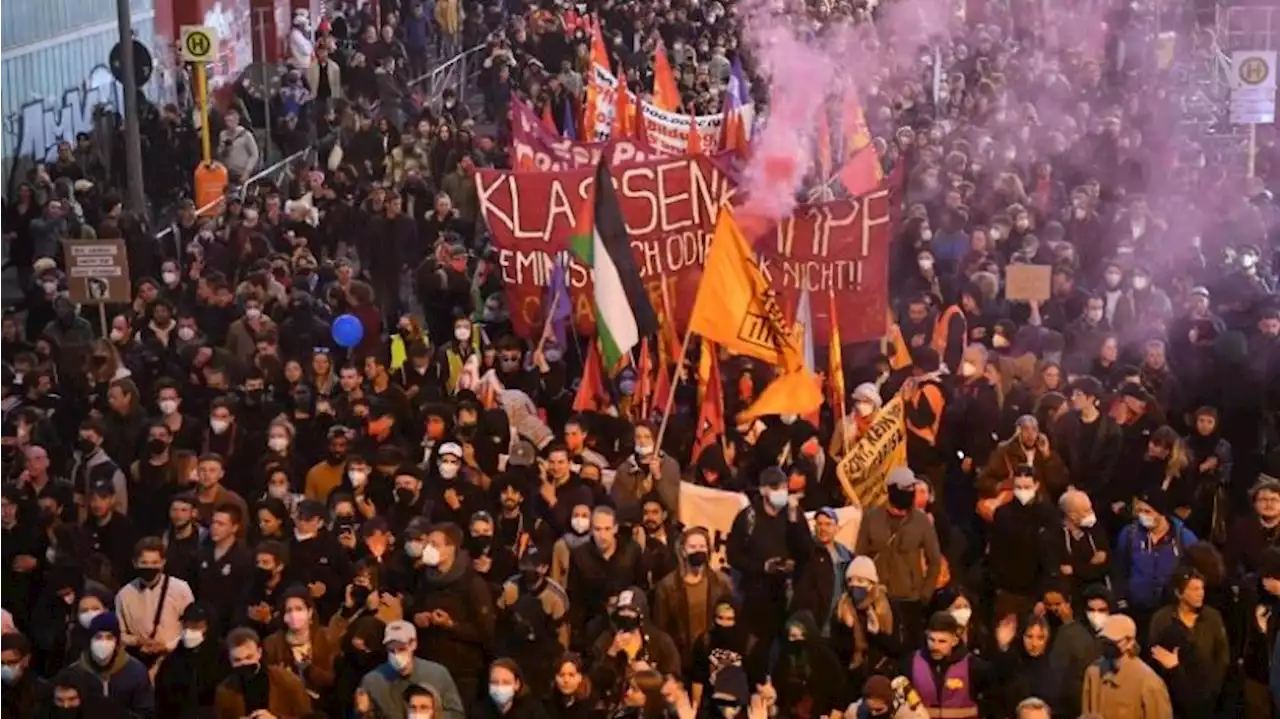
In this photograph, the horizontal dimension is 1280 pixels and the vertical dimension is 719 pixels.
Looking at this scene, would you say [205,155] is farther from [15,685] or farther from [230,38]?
[15,685]

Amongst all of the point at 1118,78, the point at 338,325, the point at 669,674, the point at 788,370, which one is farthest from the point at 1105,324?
the point at 1118,78

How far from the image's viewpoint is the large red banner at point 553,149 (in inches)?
758

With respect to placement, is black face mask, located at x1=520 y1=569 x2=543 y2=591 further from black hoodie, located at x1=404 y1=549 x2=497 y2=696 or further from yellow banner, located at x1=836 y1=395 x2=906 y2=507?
yellow banner, located at x1=836 y1=395 x2=906 y2=507

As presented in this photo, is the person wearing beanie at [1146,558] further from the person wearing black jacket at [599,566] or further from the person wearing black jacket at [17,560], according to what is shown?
the person wearing black jacket at [17,560]

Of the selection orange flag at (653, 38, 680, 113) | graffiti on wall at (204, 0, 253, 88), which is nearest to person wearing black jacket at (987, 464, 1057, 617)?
orange flag at (653, 38, 680, 113)

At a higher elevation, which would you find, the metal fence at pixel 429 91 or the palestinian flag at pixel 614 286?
the palestinian flag at pixel 614 286

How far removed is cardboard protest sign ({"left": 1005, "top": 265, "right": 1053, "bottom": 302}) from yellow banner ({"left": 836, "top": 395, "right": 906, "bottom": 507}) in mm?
3778

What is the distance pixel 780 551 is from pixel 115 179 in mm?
14081

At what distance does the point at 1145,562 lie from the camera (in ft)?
41.8

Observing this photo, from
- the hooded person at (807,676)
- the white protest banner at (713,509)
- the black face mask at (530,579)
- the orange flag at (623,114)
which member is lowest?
the orange flag at (623,114)

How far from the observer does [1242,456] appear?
591 inches

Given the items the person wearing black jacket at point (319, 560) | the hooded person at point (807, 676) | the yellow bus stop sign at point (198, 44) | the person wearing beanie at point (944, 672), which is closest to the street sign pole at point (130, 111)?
the yellow bus stop sign at point (198, 44)

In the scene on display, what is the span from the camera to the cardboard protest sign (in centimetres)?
1783

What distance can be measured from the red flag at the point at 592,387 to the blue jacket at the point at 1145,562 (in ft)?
12.7
